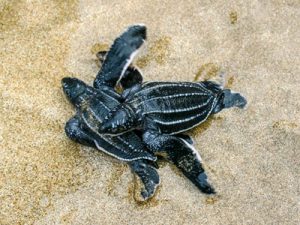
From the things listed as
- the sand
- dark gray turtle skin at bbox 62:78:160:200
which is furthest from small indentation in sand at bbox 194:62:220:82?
dark gray turtle skin at bbox 62:78:160:200

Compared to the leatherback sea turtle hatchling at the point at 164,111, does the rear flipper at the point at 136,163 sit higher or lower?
lower

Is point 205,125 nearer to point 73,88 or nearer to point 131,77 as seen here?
point 131,77

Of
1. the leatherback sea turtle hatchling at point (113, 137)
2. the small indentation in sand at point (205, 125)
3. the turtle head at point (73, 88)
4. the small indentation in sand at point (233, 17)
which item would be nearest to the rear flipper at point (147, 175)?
the leatherback sea turtle hatchling at point (113, 137)

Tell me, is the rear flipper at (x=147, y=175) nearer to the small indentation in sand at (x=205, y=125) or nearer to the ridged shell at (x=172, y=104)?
the ridged shell at (x=172, y=104)

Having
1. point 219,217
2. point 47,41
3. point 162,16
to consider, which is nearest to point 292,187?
point 219,217

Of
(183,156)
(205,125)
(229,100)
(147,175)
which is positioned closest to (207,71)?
(229,100)

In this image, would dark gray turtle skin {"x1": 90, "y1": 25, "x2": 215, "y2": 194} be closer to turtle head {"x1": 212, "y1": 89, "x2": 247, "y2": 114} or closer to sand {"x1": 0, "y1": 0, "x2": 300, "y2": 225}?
sand {"x1": 0, "y1": 0, "x2": 300, "y2": 225}

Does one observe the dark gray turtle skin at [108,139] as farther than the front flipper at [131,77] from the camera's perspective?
No

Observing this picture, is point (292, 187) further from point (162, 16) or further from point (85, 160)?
point (162, 16)
